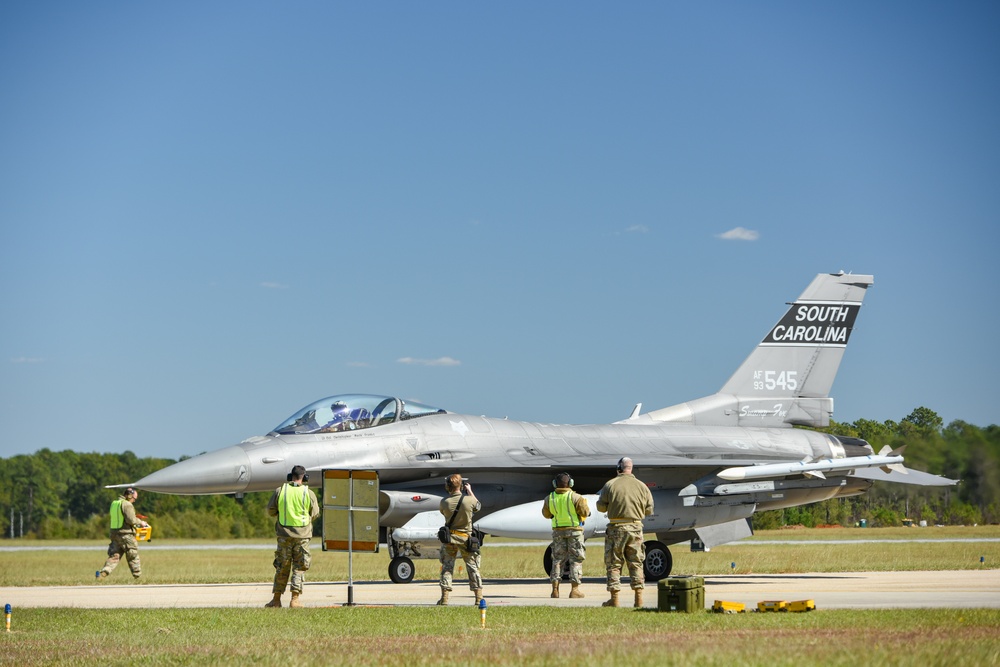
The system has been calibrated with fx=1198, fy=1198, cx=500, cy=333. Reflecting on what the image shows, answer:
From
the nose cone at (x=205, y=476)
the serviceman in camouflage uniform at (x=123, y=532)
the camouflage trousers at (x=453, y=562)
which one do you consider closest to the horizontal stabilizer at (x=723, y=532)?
the camouflage trousers at (x=453, y=562)

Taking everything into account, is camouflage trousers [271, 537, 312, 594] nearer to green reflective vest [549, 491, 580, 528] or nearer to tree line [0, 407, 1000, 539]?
green reflective vest [549, 491, 580, 528]

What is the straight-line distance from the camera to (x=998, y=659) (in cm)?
840

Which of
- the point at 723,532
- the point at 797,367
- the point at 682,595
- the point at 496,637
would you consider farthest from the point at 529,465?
the point at 496,637

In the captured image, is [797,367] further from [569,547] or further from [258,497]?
[258,497]

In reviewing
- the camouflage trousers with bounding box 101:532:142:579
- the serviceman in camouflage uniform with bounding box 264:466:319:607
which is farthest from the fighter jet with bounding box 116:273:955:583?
the serviceman in camouflage uniform with bounding box 264:466:319:607

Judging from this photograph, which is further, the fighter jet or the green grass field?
the fighter jet

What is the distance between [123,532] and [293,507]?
7322 mm

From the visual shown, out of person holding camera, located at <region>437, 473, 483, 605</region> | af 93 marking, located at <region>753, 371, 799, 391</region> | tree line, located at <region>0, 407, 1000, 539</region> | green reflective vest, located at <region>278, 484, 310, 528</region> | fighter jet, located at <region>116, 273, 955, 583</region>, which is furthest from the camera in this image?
tree line, located at <region>0, 407, 1000, 539</region>

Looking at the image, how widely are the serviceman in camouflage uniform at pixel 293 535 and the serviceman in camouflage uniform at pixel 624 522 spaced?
342 centimetres

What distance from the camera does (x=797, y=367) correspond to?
25266mm

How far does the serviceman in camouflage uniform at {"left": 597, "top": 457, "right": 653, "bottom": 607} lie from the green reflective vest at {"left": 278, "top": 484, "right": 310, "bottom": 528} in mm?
3428

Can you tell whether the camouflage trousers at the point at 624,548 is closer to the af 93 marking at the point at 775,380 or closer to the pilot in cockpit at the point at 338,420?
the pilot in cockpit at the point at 338,420

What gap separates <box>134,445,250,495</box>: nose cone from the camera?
18.2m

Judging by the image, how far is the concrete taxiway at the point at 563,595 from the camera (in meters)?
14.7
